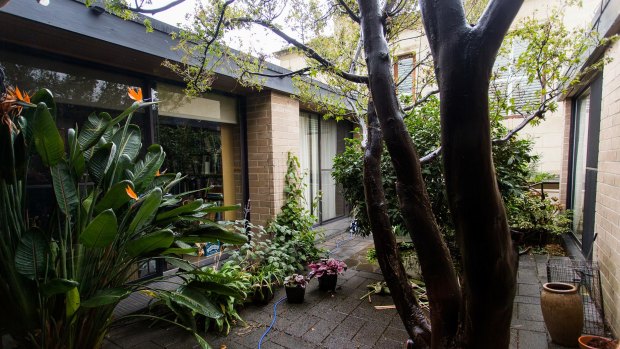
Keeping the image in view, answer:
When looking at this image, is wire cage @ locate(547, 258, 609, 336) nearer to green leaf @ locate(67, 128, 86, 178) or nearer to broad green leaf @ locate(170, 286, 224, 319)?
broad green leaf @ locate(170, 286, 224, 319)

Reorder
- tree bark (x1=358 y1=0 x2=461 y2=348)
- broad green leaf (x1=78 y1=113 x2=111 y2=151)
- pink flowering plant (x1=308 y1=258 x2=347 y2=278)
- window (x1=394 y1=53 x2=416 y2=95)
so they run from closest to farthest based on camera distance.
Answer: tree bark (x1=358 y1=0 x2=461 y2=348) → broad green leaf (x1=78 y1=113 x2=111 y2=151) → window (x1=394 y1=53 x2=416 y2=95) → pink flowering plant (x1=308 y1=258 x2=347 y2=278)

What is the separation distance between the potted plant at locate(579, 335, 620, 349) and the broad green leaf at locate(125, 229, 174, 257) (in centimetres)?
298

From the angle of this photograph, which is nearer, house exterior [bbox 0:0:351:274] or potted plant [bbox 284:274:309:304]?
house exterior [bbox 0:0:351:274]

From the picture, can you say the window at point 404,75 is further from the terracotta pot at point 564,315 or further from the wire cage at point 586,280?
the wire cage at point 586,280

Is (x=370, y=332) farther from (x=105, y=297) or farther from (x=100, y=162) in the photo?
(x=100, y=162)

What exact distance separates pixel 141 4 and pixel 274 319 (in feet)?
9.63

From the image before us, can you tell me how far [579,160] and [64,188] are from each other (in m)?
6.66

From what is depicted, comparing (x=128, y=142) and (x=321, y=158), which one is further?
(x=321, y=158)

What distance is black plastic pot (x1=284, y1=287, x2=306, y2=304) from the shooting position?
3.19 metres

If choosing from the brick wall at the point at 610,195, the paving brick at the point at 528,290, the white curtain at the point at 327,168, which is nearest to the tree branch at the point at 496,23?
the brick wall at the point at 610,195

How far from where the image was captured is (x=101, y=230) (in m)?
1.63

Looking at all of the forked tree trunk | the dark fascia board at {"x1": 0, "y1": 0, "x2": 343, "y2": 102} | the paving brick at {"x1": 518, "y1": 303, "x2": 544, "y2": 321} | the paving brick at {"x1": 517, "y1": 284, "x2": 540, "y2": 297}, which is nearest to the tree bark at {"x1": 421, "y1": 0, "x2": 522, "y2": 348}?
the forked tree trunk

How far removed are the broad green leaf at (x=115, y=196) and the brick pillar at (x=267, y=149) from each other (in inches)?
102

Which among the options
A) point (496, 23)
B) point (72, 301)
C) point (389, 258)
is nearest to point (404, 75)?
point (389, 258)
